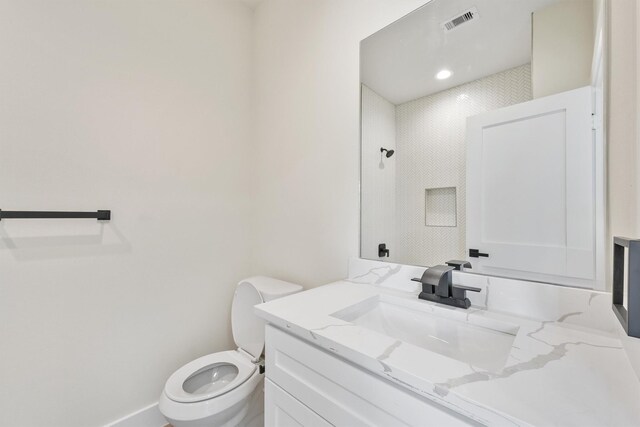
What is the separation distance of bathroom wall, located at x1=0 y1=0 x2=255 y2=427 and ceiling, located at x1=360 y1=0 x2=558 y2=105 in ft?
3.25

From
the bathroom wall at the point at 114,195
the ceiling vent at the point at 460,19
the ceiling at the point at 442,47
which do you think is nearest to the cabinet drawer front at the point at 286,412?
the bathroom wall at the point at 114,195

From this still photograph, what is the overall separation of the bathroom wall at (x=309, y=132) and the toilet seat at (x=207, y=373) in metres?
0.48

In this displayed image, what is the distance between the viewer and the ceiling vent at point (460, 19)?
943mm

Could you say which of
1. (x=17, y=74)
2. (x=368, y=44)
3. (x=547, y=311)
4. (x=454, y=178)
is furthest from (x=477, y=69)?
(x=17, y=74)

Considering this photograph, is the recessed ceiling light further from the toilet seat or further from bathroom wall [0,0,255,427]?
the toilet seat

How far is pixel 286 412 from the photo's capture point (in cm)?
79

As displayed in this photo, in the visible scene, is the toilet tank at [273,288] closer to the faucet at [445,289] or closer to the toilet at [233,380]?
the toilet at [233,380]

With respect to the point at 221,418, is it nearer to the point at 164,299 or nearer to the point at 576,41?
the point at 164,299

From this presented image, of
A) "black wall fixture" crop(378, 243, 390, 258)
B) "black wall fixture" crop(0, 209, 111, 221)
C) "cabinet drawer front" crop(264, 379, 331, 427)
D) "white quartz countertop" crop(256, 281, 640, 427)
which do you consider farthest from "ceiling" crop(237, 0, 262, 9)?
"cabinet drawer front" crop(264, 379, 331, 427)

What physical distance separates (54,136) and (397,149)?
1.46 meters

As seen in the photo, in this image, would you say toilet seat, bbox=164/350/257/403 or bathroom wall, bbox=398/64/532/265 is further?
toilet seat, bbox=164/350/257/403

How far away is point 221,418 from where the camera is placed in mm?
1090

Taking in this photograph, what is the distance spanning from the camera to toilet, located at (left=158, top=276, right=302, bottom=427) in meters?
1.05

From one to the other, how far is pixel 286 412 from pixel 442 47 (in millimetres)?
1373
